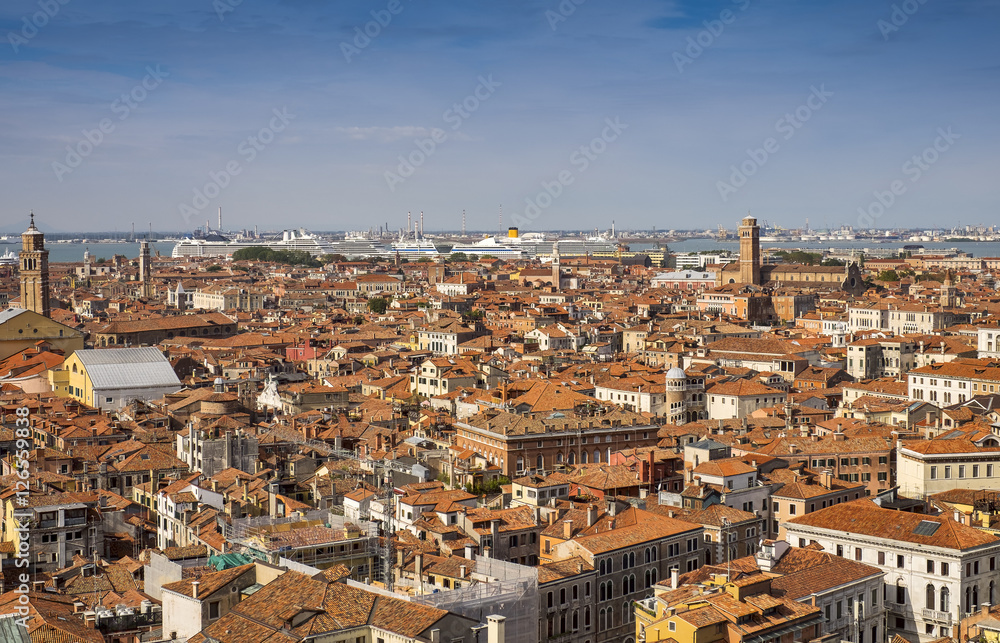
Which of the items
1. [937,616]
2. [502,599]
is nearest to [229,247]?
[937,616]

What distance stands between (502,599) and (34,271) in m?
39.2

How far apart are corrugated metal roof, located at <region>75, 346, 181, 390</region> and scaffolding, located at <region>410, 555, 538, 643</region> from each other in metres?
21.8

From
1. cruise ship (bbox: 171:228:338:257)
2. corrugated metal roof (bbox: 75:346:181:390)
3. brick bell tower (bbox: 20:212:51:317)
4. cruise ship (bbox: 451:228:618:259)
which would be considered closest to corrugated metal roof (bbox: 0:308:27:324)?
brick bell tower (bbox: 20:212:51:317)

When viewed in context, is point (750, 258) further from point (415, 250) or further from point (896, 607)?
point (415, 250)

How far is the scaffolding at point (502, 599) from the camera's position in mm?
11672

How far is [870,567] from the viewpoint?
15.5m

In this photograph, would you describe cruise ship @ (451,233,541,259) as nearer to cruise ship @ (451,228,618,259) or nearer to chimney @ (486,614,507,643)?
cruise ship @ (451,228,618,259)

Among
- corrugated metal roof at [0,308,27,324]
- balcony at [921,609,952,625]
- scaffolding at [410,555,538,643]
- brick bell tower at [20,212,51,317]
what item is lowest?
balcony at [921,609,952,625]

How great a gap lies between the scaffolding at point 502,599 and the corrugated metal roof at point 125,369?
71.4 feet

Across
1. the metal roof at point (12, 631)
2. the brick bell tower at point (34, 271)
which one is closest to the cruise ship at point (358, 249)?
the brick bell tower at point (34, 271)

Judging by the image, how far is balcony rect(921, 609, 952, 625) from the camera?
51.5 feet

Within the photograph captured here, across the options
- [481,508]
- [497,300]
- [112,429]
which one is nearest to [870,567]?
[481,508]

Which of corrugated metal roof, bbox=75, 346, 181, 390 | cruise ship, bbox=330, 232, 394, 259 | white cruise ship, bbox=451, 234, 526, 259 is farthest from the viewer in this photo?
cruise ship, bbox=330, 232, 394, 259

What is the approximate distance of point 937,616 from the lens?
15742 mm
